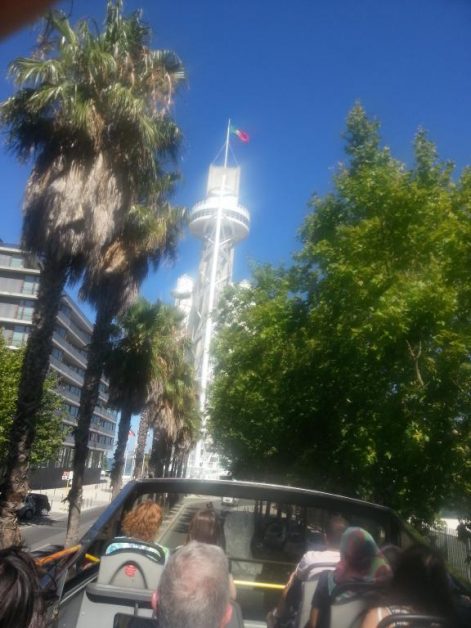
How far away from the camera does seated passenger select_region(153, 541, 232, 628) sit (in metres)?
1.99

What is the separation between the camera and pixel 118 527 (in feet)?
11.8

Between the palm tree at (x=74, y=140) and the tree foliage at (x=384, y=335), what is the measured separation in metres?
4.79

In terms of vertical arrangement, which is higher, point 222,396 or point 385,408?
point 222,396

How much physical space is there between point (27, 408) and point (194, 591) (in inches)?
363

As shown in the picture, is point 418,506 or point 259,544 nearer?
point 259,544

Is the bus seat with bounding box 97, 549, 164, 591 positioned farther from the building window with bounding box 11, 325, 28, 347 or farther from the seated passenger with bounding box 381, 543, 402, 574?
the building window with bounding box 11, 325, 28, 347

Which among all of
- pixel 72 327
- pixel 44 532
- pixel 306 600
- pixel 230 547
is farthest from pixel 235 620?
pixel 72 327

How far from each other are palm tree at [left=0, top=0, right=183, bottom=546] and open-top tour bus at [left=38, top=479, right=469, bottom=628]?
25.5ft

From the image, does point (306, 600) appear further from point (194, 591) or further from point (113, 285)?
point (113, 285)

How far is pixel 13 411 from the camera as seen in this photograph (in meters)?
26.4

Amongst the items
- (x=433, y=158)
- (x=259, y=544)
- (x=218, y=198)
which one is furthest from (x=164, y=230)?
(x=218, y=198)

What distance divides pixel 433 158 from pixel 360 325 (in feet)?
16.5

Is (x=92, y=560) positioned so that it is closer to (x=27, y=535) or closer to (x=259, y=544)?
(x=259, y=544)

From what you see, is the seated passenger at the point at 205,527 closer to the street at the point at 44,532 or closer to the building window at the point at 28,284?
the street at the point at 44,532
